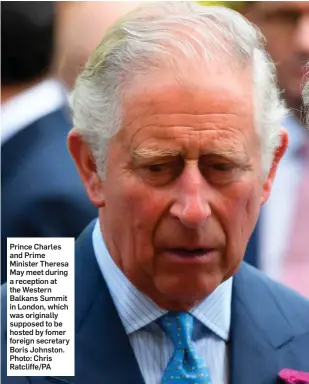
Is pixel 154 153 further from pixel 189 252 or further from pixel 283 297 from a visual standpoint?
pixel 283 297

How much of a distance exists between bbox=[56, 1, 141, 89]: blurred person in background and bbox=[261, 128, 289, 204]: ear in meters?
0.34

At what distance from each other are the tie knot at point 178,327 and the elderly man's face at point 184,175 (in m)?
0.06

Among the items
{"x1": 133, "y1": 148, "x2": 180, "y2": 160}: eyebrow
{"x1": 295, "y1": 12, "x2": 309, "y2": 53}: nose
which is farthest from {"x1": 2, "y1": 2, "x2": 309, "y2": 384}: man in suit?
{"x1": 295, "y1": 12, "x2": 309, "y2": 53}: nose

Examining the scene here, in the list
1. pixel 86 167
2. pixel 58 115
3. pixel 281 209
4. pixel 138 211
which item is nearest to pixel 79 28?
pixel 58 115

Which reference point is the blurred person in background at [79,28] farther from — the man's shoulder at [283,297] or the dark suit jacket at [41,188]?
the man's shoulder at [283,297]

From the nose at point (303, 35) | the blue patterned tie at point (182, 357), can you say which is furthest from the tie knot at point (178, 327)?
the nose at point (303, 35)

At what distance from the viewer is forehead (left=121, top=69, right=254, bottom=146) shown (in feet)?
3.99

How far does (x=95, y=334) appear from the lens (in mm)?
1342

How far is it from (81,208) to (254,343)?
38 centimetres

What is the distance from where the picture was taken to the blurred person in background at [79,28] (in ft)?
4.47

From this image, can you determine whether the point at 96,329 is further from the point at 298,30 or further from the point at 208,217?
the point at 298,30

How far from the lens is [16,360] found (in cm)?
139

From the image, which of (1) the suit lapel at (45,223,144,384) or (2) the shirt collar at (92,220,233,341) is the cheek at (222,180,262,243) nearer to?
(2) the shirt collar at (92,220,233,341)

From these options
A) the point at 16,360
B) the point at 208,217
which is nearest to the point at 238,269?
the point at 208,217
